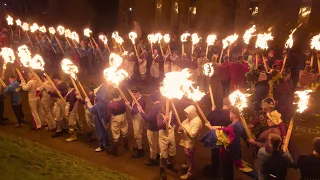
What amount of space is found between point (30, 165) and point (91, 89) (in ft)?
8.91

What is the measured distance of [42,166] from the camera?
321 inches

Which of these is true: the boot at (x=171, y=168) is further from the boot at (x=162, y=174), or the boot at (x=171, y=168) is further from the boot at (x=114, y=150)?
the boot at (x=114, y=150)

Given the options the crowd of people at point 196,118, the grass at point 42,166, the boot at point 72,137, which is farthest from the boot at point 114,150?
the boot at point 72,137

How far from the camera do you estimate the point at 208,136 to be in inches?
287

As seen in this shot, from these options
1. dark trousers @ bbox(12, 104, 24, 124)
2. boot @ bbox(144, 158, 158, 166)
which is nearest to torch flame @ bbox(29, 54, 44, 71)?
dark trousers @ bbox(12, 104, 24, 124)

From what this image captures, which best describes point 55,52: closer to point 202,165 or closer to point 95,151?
point 95,151

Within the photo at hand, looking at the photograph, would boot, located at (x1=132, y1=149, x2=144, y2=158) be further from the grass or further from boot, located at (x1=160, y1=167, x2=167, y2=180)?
boot, located at (x1=160, y1=167, x2=167, y2=180)

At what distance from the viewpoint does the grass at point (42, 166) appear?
7.69m

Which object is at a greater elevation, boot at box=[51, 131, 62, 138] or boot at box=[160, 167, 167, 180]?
boot at box=[51, 131, 62, 138]

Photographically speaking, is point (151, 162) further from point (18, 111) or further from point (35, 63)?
point (18, 111)

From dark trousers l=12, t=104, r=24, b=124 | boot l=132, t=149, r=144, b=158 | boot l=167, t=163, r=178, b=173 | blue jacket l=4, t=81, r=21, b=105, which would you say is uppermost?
blue jacket l=4, t=81, r=21, b=105

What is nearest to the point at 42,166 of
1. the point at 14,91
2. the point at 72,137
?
the point at 72,137

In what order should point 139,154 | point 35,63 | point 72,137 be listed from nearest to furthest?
point 139,154 < point 35,63 < point 72,137

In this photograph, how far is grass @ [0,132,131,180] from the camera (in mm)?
7690
